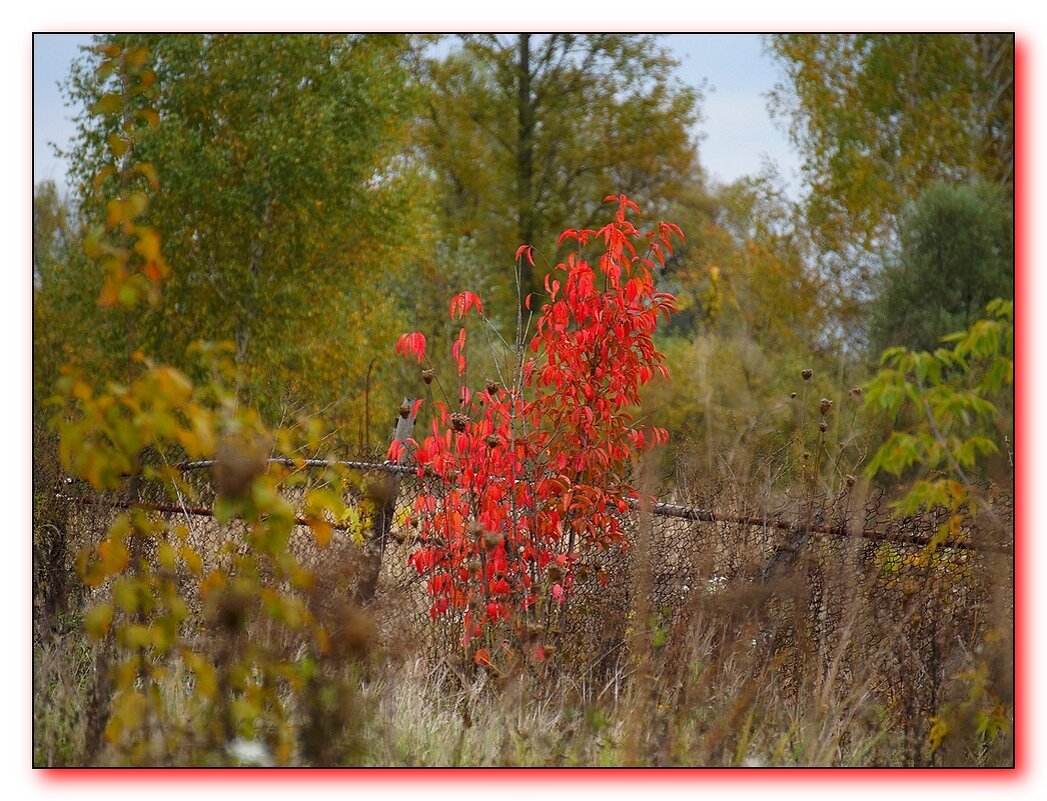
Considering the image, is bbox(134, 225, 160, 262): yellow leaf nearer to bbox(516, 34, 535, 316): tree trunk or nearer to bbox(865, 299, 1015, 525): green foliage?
bbox(865, 299, 1015, 525): green foliage

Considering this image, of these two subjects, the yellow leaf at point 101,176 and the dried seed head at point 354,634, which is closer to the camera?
the yellow leaf at point 101,176

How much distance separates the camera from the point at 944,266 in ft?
25.7

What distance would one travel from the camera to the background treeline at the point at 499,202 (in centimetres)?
527

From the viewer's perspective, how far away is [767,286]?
385 inches

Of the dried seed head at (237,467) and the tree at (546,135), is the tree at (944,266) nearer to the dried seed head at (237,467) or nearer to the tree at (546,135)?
the tree at (546,135)

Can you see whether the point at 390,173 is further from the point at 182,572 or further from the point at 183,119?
the point at 182,572

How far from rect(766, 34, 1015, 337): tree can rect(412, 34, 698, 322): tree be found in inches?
Result: 35.9

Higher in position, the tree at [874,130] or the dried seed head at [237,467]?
the tree at [874,130]

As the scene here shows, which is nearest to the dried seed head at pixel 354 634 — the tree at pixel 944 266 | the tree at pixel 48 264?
the tree at pixel 48 264

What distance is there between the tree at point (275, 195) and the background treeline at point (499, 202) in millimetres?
19

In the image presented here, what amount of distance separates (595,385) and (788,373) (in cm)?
589

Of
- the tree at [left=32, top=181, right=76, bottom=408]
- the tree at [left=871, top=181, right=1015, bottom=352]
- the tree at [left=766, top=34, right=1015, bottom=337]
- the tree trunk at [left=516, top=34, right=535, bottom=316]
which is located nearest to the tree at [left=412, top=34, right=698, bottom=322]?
the tree trunk at [left=516, top=34, right=535, bottom=316]

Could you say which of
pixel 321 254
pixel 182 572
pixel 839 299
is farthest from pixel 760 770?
pixel 839 299

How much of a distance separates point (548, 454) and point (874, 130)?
5.41 meters
